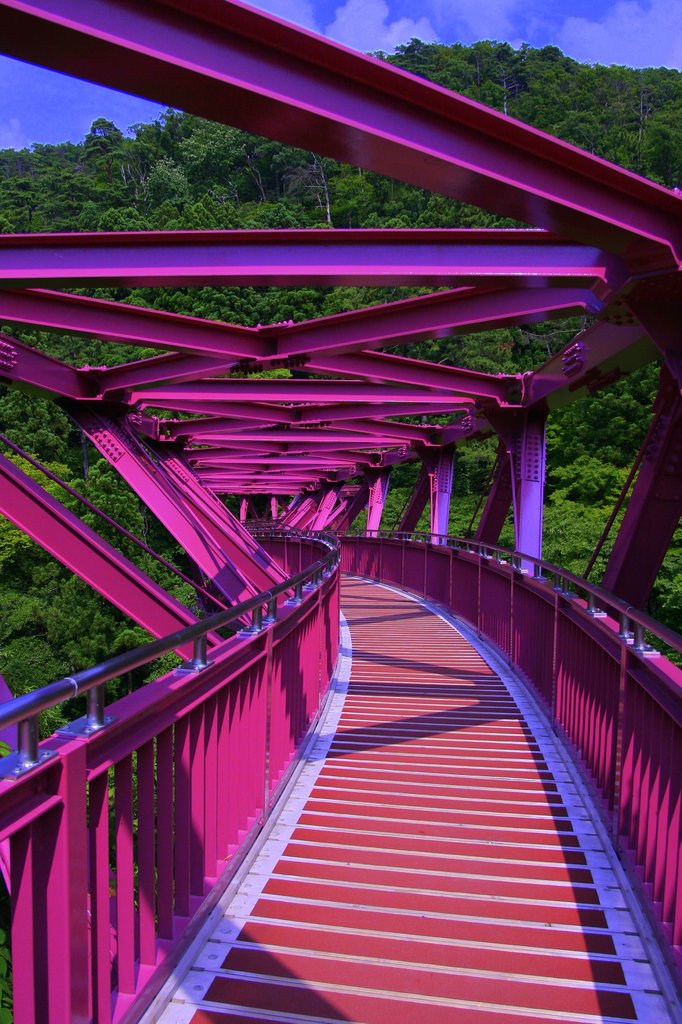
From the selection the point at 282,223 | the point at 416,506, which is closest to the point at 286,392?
the point at 416,506

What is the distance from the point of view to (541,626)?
7.18m

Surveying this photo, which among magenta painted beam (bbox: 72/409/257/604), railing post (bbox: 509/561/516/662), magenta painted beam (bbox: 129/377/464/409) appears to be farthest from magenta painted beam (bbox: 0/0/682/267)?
magenta painted beam (bbox: 72/409/257/604)

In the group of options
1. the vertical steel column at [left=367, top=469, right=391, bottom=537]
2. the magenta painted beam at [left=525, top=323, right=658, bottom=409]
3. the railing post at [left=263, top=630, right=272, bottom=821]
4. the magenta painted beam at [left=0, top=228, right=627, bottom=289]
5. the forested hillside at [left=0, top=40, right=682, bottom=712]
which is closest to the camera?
the railing post at [left=263, top=630, right=272, bottom=821]

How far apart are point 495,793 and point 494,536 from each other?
10413 mm

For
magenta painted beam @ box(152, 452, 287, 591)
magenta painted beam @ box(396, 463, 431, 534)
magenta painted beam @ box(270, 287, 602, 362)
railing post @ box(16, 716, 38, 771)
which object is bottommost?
railing post @ box(16, 716, 38, 771)

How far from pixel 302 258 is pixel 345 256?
1.04 ft

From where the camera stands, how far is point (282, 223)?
74062 mm

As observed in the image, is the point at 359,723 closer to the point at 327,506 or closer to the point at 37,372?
the point at 37,372

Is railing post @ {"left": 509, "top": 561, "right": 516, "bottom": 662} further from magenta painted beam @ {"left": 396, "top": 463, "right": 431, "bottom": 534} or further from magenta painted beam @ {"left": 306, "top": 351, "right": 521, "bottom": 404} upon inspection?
magenta painted beam @ {"left": 396, "top": 463, "right": 431, "bottom": 534}

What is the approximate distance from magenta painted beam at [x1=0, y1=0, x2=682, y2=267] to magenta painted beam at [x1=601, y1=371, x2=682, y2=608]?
234 cm

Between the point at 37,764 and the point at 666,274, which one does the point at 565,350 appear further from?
the point at 37,764

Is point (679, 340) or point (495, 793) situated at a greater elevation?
point (679, 340)

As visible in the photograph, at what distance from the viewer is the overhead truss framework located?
338cm

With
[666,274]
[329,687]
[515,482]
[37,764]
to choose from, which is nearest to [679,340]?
[666,274]
